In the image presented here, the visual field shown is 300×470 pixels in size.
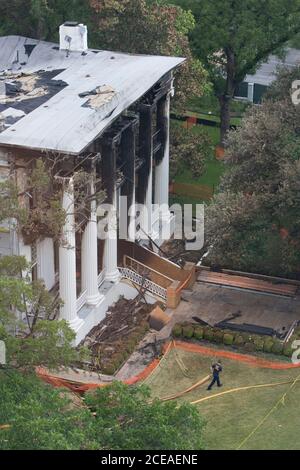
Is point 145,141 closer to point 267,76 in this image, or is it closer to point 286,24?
point 286,24

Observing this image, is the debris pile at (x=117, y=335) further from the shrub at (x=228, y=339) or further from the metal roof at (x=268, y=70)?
the metal roof at (x=268, y=70)

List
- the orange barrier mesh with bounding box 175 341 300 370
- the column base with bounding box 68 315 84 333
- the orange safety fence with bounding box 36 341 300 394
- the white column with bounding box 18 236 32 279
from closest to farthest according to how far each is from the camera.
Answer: the orange safety fence with bounding box 36 341 300 394
the white column with bounding box 18 236 32 279
the orange barrier mesh with bounding box 175 341 300 370
the column base with bounding box 68 315 84 333

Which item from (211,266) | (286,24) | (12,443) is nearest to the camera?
(12,443)

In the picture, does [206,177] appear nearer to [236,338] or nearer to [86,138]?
[236,338]

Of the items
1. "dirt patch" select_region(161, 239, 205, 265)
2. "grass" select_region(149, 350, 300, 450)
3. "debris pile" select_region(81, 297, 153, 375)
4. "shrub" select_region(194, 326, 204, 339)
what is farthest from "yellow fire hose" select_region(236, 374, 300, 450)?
"dirt patch" select_region(161, 239, 205, 265)

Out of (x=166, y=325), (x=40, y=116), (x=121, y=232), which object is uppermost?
(x=40, y=116)

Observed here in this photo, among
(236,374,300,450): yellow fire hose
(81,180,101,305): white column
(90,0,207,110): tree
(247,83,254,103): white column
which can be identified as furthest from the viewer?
(247,83,254,103): white column

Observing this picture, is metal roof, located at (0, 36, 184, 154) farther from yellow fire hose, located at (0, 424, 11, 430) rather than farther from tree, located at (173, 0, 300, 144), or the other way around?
yellow fire hose, located at (0, 424, 11, 430)
